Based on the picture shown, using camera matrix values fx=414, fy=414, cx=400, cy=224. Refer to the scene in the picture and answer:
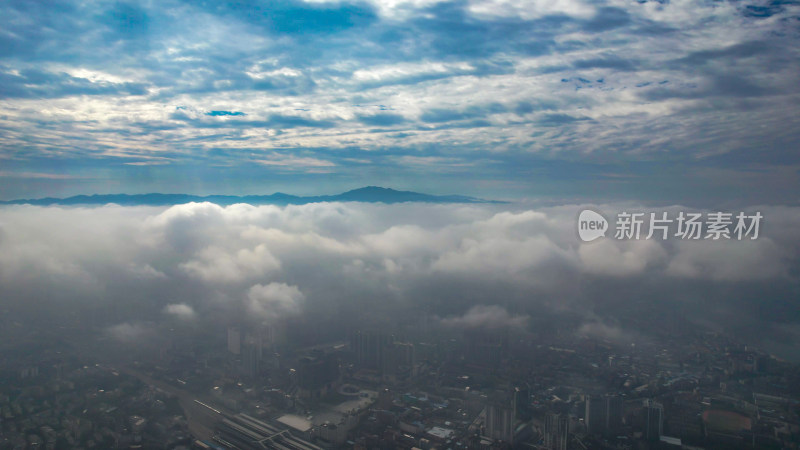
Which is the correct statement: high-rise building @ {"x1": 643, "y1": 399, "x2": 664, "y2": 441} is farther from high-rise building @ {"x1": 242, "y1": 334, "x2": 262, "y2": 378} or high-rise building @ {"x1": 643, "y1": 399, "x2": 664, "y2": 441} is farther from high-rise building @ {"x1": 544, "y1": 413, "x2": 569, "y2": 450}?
high-rise building @ {"x1": 242, "y1": 334, "x2": 262, "y2": 378}

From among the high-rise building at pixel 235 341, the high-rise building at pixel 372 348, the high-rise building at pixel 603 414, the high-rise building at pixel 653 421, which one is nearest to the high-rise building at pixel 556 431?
the high-rise building at pixel 603 414

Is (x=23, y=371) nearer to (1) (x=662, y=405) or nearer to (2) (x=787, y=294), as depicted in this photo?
(1) (x=662, y=405)

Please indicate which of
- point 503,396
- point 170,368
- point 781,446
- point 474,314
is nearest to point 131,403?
point 170,368

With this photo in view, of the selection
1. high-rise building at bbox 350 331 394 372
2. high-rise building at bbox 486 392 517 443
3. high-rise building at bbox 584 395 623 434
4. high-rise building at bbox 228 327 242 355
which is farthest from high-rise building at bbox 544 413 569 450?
high-rise building at bbox 228 327 242 355

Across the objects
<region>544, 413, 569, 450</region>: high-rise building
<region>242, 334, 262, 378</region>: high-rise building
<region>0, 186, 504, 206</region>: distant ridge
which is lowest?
<region>544, 413, 569, 450</region>: high-rise building

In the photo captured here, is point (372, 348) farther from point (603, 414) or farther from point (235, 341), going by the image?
point (603, 414)
